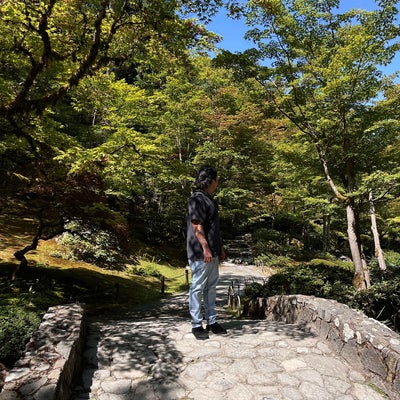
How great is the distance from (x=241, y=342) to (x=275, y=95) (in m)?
8.03

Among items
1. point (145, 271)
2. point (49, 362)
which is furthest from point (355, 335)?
point (145, 271)

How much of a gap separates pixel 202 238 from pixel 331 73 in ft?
20.8

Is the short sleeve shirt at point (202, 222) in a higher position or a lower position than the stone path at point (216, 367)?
higher

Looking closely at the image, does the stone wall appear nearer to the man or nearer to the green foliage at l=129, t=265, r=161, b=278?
the man

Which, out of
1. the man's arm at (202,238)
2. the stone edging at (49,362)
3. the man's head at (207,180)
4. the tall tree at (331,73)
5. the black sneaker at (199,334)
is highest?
the tall tree at (331,73)

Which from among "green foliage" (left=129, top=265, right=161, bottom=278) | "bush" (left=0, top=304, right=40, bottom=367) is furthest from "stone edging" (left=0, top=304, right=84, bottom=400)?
"green foliage" (left=129, top=265, right=161, bottom=278)

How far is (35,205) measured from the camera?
8.41m

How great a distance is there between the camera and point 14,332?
362 centimetres

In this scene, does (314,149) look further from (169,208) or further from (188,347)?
(169,208)

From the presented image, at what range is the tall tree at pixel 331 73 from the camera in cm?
793

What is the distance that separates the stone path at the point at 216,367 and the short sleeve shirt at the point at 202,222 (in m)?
1.09

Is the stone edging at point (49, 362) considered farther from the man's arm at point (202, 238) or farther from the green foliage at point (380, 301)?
the green foliage at point (380, 301)

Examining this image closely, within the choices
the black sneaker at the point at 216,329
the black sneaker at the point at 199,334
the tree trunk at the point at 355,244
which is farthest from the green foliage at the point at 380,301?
the black sneaker at the point at 199,334

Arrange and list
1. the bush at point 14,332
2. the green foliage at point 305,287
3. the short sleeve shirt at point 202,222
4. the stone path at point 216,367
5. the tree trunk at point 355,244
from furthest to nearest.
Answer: the tree trunk at point 355,244 → the green foliage at point 305,287 → the short sleeve shirt at point 202,222 → the bush at point 14,332 → the stone path at point 216,367
